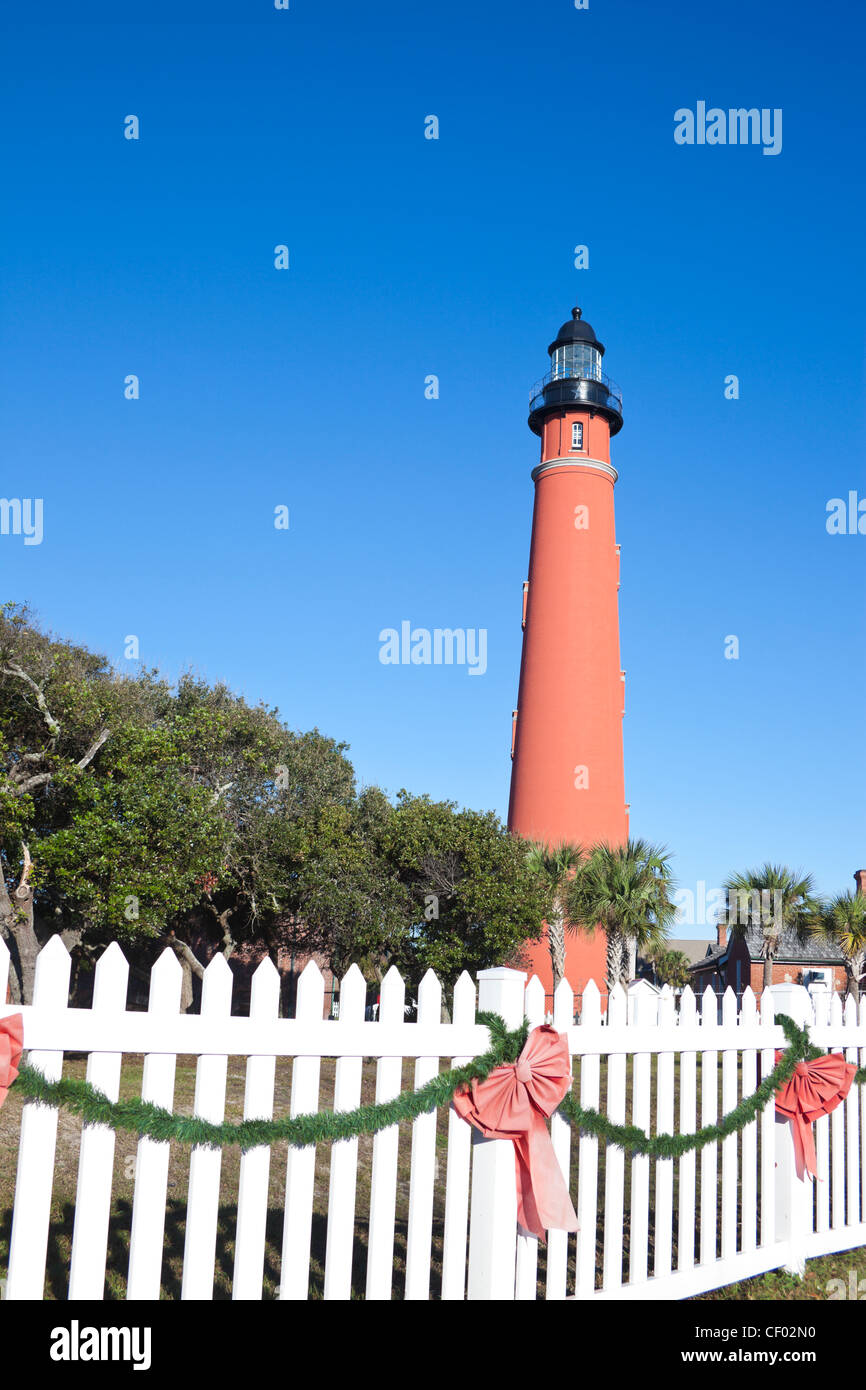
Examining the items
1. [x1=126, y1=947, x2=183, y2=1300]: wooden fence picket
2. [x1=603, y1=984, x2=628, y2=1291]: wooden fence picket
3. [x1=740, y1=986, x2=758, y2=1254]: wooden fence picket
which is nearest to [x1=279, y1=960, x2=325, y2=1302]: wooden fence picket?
[x1=126, y1=947, x2=183, y2=1300]: wooden fence picket

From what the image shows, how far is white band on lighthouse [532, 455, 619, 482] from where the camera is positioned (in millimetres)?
35281

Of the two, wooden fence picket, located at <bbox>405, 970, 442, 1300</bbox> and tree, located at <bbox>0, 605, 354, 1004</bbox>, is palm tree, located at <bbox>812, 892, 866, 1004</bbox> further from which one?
wooden fence picket, located at <bbox>405, 970, 442, 1300</bbox>

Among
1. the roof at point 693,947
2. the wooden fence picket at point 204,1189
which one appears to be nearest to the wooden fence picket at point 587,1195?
the wooden fence picket at point 204,1189

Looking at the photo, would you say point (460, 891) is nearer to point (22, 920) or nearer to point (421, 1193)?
point (22, 920)

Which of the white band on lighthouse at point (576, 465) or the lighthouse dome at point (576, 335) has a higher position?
the lighthouse dome at point (576, 335)

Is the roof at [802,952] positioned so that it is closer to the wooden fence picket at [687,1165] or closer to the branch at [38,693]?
the branch at [38,693]

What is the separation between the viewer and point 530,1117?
481 centimetres

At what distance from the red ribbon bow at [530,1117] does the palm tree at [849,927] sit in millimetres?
26472

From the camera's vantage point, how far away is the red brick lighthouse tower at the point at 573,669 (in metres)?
33.0

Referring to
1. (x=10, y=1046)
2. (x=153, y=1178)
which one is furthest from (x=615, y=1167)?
(x=10, y=1046)

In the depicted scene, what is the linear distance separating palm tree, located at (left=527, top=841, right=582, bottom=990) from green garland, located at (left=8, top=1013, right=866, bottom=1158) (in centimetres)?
2328

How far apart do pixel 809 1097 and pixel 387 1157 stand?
381 centimetres
